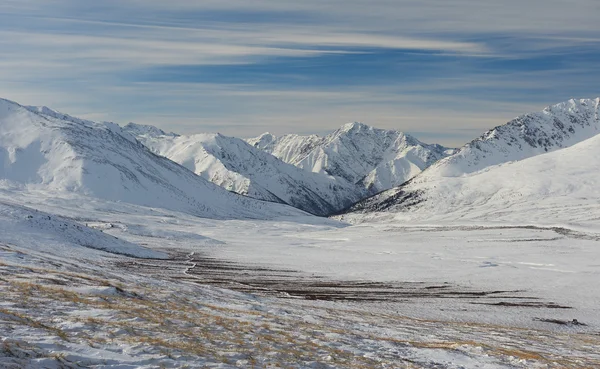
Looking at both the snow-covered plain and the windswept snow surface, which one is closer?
the windswept snow surface

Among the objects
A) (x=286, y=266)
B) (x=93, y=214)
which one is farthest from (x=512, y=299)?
(x=93, y=214)

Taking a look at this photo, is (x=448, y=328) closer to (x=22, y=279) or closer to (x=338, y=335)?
(x=338, y=335)

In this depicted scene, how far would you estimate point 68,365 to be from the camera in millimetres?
10891

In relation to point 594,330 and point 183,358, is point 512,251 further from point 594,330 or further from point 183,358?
point 183,358

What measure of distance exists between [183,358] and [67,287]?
1073 cm

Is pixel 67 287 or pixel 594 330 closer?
pixel 67 287

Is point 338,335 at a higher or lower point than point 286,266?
higher

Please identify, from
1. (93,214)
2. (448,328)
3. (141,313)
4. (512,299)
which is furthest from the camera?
(93,214)

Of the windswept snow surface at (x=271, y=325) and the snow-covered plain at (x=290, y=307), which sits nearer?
the windswept snow surface at (x=271, y=325)

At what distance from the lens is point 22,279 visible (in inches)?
879

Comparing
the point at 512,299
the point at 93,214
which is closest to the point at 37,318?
the point at 512,299

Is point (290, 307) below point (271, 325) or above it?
below

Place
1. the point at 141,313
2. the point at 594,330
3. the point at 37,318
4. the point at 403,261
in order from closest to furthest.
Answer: the point at 37,318
the point at 141,313
the point at 594,330
the point at 403,261

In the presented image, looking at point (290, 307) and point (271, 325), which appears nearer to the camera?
point (271, 325)
